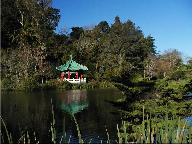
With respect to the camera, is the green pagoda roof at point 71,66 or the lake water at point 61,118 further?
the green pagoda roof at point 71,66

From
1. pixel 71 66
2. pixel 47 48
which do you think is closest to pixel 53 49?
pixel 47 48

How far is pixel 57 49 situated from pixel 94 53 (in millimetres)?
6126

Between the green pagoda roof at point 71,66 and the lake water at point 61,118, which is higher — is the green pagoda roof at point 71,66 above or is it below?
above

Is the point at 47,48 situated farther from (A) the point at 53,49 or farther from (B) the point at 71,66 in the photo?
(B) the point at 71,66

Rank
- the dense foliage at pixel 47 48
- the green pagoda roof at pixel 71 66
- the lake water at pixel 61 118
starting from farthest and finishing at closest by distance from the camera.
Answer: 1. the green pagoda roof at pixel 71 66
2. the dense foliage at pixel 47 48
3. the lake water at pixel 61 118

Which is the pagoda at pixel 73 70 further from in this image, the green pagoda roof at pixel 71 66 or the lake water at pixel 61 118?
the lake water at pixel 61 118

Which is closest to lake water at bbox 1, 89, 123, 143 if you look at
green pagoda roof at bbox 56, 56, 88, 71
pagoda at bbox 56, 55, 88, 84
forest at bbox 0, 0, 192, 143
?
forest at bbox 0, 0, 192, 143

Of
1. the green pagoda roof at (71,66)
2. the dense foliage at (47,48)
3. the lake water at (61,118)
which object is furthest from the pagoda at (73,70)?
the lake water at (61,118)

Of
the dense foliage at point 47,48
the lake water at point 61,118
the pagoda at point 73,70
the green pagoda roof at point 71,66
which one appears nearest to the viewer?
the lake water at point 61,118

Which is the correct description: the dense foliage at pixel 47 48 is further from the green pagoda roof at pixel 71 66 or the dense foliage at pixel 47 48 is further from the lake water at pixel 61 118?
the lake water at pixel 61 118

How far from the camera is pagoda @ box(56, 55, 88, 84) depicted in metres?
54.5

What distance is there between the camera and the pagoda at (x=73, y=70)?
5450 centimetres

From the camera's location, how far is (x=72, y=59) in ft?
190

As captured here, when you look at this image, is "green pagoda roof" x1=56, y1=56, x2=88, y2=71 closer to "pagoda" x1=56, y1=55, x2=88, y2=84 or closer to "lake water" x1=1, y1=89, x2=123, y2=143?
"pagoda" x1=56, y1=55, x2=88, y2=84
